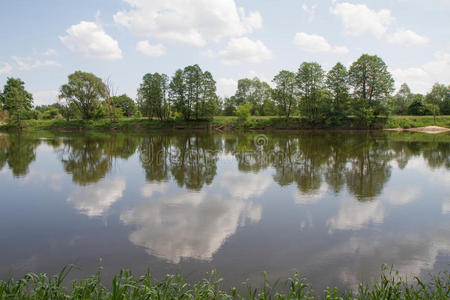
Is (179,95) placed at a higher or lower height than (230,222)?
higher

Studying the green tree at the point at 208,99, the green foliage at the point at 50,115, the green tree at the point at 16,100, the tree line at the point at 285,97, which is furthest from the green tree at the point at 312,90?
the green foliage at the point at 50,115

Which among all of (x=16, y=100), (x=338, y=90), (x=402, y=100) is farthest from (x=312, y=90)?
(x=16, y=100)

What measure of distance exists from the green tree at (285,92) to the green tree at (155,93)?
960 inches

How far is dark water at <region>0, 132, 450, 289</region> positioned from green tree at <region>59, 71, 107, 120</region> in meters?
55.9

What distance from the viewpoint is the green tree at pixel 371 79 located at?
2051 inches

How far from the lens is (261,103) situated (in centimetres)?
8462

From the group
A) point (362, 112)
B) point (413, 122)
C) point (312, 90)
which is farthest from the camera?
point (312, 90)

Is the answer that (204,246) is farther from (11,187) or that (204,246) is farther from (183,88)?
(183,88)

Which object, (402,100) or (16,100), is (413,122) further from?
(16,100)

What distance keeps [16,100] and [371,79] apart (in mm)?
73753

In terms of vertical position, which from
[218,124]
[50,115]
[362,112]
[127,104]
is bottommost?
[218,124]

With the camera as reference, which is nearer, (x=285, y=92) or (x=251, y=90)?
(x=285, y=92)

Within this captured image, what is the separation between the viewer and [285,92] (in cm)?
5894

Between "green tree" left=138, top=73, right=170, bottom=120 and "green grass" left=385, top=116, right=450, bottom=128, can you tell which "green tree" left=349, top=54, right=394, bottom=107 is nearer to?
"green grass" left=385, top=116, right=450, bottom=128
